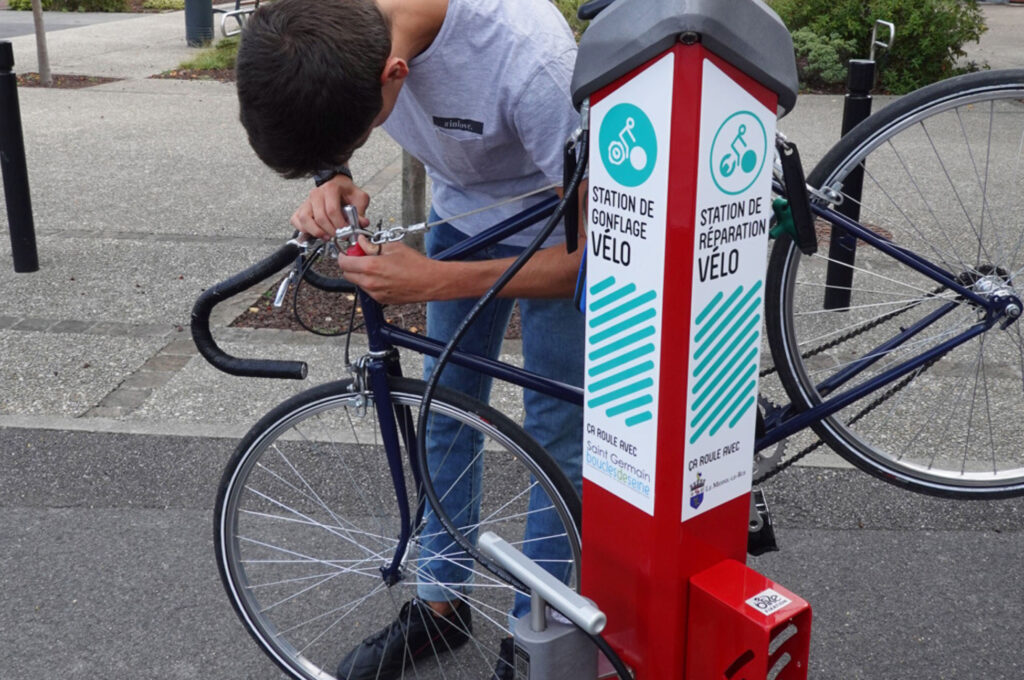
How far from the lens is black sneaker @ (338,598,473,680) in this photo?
2.75m

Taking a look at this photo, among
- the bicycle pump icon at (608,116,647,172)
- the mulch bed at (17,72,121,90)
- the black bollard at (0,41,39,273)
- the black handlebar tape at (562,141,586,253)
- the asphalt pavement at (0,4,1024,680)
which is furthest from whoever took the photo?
the mulch bed at (17,72,121,90)

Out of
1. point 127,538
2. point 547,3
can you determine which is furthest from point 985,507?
point 127,538

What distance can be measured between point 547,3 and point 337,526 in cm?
180

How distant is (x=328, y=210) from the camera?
2277mm

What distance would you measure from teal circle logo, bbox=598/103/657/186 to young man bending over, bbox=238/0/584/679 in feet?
1.12

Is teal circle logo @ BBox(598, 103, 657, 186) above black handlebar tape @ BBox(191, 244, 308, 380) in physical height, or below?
above

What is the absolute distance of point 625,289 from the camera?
5.78 ft

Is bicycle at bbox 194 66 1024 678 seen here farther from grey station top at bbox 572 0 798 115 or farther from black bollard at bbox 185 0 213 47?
black bollard at bbox 185 0 213 47

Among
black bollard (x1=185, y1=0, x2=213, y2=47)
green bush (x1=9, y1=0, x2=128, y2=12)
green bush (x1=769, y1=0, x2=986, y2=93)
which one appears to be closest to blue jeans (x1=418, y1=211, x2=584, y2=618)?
green bush (x1=769, y1=0, x2=986, y2=93)

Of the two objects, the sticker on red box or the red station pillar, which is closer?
the red station pillar

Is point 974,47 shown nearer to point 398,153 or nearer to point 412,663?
point 398,153

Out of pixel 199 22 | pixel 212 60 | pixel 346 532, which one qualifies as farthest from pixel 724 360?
pixel 199 22

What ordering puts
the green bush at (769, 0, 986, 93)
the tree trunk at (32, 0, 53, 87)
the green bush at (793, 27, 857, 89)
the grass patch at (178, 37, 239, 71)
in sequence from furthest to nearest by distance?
the grass patch at (178, 37, 239, 71), the tree trunk at (32, 0, 53, 87), the green bush at (793, 27, 857, 89), the green bush at (769, 0, 986, 93)

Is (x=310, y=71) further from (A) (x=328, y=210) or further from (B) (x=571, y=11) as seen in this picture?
(B) (x=571, y=11)
